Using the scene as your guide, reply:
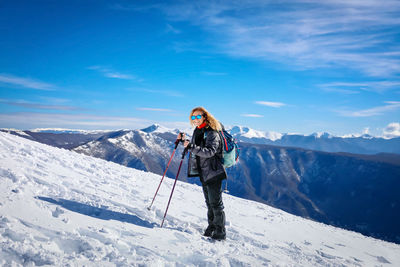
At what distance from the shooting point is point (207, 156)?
601cm

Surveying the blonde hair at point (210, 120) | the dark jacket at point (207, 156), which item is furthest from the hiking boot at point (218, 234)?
the blonde hair at point (210, 120)

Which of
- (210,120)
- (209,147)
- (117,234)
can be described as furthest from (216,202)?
(117,234)

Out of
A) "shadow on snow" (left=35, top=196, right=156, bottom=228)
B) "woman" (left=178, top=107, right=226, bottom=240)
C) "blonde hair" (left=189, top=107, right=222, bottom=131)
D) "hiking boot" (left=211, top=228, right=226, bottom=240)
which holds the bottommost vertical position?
"hiking boot" (left=211, top=228, right=226, bottom=240)

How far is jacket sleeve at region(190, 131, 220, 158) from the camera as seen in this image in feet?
19.7

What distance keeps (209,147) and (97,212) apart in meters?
3.48

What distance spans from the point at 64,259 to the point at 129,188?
709 centimetres

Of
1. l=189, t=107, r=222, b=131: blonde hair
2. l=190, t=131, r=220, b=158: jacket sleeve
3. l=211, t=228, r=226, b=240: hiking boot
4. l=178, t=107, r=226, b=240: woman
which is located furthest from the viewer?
l=211, t=228, r=226, b=240: hiking boot

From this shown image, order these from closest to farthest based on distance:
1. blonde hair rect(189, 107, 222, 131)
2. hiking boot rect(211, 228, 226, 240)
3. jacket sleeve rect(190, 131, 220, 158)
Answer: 1. jacket sleeve rect(190, 131, 220, 158)
2. blonde hair rect(189, 107, 222, 131)
3. hiking boot rect(211, 228, 226, 240)

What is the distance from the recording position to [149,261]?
4605 mm

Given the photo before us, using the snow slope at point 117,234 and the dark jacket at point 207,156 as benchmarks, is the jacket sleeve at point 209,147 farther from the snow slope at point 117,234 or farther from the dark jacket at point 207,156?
the snow slope at point 117,234

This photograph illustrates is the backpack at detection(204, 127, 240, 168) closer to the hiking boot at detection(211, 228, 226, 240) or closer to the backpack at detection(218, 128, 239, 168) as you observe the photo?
the backpack at detection(218, 128, 239, 168)

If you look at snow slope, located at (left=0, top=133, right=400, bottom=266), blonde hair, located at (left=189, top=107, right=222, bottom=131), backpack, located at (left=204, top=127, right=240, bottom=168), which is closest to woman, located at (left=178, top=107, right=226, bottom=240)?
blonde hair, located at (left=189, top=107, right=222, bottom=131)

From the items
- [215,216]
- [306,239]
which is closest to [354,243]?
[306,239]

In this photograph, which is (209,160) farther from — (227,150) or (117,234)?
(117,234)
